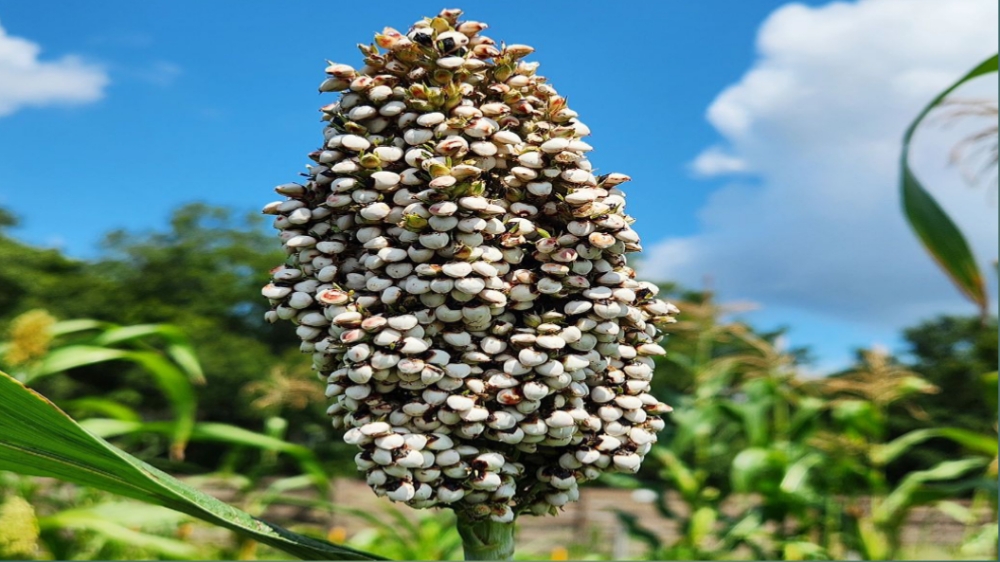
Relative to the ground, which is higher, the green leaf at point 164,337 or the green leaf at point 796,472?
the green leaf at point 164,337

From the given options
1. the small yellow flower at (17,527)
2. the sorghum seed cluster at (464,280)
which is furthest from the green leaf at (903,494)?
the small yellow flower at (17,527)

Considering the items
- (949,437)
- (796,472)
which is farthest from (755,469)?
(949,437)

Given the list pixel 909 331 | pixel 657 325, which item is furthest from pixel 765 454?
pixel 909 331

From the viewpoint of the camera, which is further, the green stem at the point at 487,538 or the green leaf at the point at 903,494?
the green leaf at the point at 903,494

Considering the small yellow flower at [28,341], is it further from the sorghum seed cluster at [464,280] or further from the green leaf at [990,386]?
the green leaf at [990,386]

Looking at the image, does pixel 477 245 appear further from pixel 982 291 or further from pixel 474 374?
pixel 982 291

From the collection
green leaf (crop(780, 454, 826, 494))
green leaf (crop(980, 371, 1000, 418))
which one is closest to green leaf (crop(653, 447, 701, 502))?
green leaf (crop(780, 454, 826, 494))
